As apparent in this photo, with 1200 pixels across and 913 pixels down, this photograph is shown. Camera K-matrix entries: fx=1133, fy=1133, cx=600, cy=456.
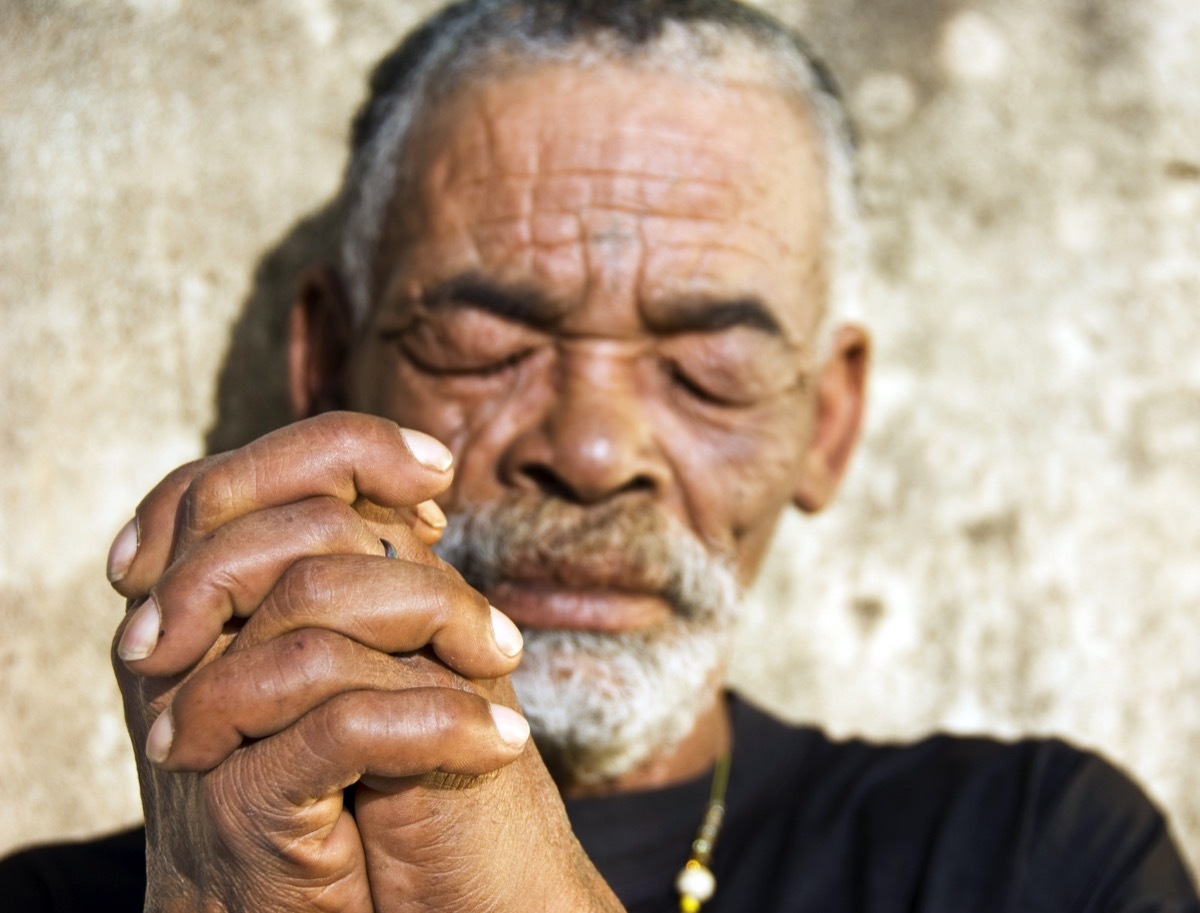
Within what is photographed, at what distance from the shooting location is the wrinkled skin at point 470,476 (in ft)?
3.39

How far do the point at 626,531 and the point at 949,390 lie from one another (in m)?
1.25

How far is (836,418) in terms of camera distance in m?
2.33

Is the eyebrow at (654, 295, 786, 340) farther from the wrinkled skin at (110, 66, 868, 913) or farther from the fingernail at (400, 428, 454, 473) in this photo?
the fingernail at (400, 428, 454, 473)

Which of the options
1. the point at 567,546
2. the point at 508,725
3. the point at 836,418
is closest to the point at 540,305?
the point at 567,546

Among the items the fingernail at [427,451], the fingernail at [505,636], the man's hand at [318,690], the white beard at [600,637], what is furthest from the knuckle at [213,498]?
the white beard at [600,637]

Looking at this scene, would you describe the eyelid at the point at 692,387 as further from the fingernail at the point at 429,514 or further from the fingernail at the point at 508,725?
the fingernail at the point at 508,725

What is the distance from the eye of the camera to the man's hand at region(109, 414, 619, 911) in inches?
39.8

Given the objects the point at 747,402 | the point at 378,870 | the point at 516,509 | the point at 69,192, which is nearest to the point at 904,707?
the point at 747,402

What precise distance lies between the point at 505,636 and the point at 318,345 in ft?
4.22

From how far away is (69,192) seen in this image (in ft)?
7.93

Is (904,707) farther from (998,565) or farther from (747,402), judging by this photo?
(747,402)

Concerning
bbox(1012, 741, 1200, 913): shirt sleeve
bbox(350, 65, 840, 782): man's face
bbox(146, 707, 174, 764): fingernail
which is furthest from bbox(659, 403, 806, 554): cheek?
bbox(146, 707, 174, 764): fingernail

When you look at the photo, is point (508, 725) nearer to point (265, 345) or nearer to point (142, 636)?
point (142, 636)

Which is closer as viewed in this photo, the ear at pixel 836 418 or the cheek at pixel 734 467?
the cheek at pixel 734 467
